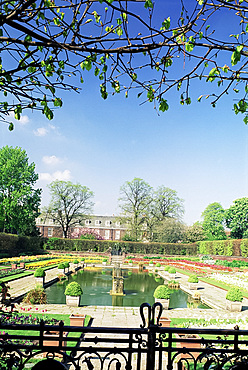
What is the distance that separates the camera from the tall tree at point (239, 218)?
149ft

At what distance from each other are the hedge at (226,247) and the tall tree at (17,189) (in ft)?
82.2

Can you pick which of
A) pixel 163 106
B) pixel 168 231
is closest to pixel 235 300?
pixel 163 106

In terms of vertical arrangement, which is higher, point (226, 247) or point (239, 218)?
point (239, 218)

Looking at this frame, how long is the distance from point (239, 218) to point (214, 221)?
22.7ft

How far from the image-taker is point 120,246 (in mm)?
43688

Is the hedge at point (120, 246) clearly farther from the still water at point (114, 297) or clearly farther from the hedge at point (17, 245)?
the still water at point (114, 297)

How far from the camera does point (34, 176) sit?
3428cm

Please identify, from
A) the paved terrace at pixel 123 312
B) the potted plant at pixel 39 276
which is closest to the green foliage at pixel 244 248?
the paved terrace at pixel 123 312

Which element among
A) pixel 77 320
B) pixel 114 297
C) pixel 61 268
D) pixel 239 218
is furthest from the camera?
pixel 239 218

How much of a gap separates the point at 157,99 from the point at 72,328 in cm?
255

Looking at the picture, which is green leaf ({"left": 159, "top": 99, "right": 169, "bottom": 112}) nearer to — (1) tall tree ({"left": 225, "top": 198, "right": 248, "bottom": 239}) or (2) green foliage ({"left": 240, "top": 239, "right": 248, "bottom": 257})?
(2) green foliage ({"left": 240, "top": 239, "right": 248, "bottom": 257})

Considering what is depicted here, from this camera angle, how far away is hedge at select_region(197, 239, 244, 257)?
35.9m

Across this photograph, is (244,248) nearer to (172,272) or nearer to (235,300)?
(172,272)

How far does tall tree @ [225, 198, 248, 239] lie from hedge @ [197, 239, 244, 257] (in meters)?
5.93
